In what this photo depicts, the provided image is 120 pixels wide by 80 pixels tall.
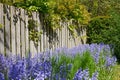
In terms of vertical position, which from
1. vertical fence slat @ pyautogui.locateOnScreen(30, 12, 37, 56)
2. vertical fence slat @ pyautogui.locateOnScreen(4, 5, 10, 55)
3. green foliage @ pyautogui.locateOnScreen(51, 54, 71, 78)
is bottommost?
vertical fence slat @ pyautogui.locateOnScreen(30, 12, 37, 56)

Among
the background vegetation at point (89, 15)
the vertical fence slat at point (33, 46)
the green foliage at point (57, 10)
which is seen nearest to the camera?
the vertical fence slat at point (33, 46)

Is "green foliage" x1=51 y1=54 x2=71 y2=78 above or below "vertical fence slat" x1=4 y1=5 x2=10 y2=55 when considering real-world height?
below

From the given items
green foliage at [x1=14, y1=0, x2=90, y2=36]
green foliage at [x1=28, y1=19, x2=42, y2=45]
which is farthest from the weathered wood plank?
green foliage at [x1=14, y1=0, x2=90, y2=36]

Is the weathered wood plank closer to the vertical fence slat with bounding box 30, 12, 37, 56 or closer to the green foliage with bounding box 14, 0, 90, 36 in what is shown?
the vertical fence slat with bounding box 30, 12, 37, 56

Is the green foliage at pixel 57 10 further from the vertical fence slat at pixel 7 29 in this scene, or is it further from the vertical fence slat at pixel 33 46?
the vertical fence slat at pixel 7 29

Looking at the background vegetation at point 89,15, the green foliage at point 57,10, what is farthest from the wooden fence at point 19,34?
the background vegetation at point 89,15

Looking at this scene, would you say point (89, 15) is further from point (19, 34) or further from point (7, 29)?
point (7, 29)

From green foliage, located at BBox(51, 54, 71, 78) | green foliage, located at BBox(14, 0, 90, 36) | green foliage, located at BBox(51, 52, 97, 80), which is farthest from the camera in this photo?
green foliage, located at BBox(14, 0, 90, 36)

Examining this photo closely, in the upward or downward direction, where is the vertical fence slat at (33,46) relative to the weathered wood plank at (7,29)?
downward

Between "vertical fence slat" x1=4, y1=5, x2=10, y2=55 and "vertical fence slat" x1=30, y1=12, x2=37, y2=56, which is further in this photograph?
"vertical fence slat" x1=30, y1=12, x2=37, y2=56

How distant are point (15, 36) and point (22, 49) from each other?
1.36 feet

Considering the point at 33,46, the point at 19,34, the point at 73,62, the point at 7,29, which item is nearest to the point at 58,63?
the point at 73,62

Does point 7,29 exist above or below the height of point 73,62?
above

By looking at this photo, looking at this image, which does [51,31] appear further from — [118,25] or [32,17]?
[118,25]
